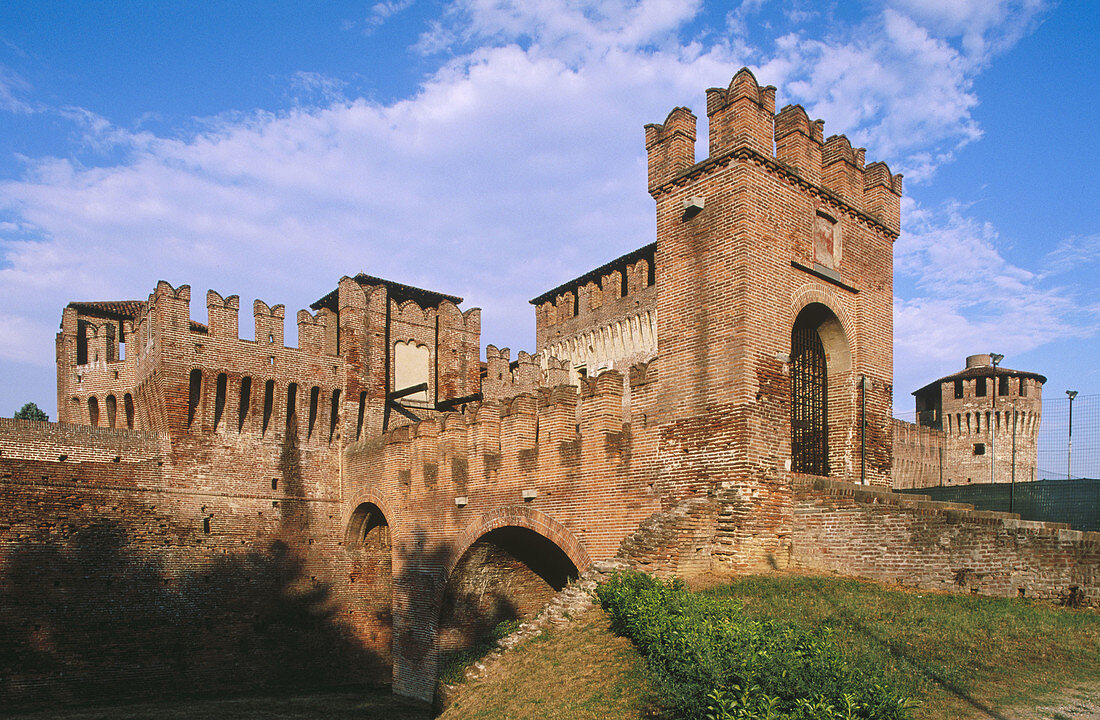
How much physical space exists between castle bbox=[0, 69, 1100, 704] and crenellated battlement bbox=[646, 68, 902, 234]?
0.06m

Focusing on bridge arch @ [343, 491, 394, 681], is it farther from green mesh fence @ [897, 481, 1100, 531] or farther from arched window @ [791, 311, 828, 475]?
green mesh fence @ [897, 481, 1100, 531]

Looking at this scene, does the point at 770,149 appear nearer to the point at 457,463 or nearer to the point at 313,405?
the point at 457,463

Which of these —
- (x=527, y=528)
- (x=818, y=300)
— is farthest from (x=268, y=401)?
(x=818, y=300)

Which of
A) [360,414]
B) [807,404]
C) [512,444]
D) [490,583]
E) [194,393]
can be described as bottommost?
[490,583]

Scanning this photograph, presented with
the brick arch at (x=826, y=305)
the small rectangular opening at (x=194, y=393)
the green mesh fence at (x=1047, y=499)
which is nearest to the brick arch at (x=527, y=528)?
the brick arch at (x=826, y=305)

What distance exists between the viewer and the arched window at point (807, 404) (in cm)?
1516

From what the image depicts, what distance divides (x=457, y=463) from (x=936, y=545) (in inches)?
422

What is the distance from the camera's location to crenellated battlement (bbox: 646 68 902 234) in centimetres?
1374

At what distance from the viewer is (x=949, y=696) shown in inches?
295

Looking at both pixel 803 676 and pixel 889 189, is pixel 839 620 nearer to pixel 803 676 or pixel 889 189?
pixel 803 676

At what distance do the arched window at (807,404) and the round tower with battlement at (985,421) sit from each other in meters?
27.8

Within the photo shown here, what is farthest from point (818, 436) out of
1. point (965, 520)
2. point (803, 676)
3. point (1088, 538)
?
point (803, 676)

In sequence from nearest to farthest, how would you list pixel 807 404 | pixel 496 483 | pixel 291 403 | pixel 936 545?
pixel 936 545
pixel 807 404
pixel 496 483
pixel 291 403

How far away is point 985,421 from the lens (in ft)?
131
